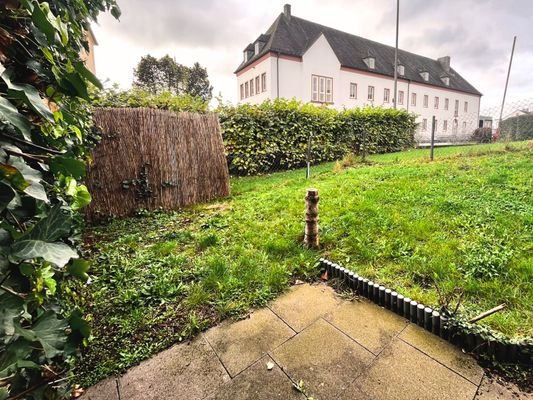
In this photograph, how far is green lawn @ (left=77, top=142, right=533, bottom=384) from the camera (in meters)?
1.90

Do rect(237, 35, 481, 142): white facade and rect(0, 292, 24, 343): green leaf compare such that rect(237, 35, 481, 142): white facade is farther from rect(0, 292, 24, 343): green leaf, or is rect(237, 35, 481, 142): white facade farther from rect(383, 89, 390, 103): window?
rect(0, 292, 24, 343): green leaf

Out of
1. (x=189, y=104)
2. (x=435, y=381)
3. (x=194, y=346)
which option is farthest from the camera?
(x=189, y=104)

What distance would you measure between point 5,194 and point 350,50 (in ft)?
90.4

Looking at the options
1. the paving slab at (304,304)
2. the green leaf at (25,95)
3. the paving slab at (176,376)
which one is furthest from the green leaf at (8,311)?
the paving slab at (304,304)

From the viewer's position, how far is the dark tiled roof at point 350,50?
19062mm

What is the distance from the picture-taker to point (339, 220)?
3518 mm

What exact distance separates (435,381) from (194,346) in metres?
1.49

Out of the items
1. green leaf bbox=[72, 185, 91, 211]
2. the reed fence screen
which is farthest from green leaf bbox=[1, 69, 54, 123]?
the reed fence screen

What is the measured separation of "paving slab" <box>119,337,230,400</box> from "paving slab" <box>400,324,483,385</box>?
1271mm

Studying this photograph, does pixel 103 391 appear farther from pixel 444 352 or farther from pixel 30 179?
pixel 444 352

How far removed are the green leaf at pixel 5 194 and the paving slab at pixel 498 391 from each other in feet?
6.85

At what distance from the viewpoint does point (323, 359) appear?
5.24 ft

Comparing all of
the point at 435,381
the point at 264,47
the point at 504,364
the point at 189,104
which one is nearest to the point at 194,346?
the point at 435,381

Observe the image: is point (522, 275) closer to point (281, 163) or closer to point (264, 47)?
point (281, 163)
